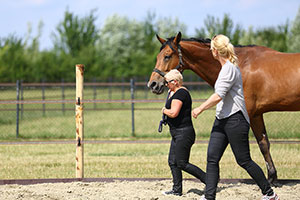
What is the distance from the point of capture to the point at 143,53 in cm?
5406

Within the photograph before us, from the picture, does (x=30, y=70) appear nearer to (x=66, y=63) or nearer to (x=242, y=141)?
(x=66, y=63)

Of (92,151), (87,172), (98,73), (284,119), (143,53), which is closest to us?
(87,172)

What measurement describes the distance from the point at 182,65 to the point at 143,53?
159ft

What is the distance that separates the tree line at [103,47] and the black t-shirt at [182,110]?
92.0ft

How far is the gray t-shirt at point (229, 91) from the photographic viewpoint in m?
4.10

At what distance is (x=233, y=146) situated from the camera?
426 cm

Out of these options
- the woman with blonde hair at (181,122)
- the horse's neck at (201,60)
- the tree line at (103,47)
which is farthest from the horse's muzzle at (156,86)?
the tree line at (103,47)

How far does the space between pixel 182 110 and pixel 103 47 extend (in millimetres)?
48699

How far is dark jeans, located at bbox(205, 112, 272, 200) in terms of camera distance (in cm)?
421

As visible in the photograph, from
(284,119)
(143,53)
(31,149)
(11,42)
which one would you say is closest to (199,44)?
(31,149)

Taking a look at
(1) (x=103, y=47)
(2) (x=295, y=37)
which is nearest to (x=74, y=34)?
(1) (x=103, y=47)

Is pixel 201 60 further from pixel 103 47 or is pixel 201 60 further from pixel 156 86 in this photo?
pixel 103 47

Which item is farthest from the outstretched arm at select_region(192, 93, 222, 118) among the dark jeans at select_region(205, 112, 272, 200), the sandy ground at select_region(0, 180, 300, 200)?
the sandy ground at select_region(0, 180, 300, 200)

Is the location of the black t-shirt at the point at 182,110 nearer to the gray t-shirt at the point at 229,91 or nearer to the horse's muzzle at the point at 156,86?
the gray t-shirt at the point at 229,91
